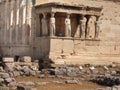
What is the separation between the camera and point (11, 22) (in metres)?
26.5

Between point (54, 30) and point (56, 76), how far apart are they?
4444 millimetres

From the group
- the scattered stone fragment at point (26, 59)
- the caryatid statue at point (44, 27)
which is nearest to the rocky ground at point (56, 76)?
the scattered stone fragment at point (26, 59)

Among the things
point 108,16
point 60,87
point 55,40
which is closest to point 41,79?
point 60,87

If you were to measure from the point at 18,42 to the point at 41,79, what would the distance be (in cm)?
682

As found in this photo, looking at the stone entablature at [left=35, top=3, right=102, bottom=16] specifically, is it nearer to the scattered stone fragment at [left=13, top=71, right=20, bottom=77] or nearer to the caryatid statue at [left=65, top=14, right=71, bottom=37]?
the caryatid statue at [left=65, top=14, right=71, bottom=37]

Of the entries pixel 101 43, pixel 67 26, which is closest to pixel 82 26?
pixel 67 26

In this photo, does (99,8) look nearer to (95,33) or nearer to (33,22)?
(95,33)

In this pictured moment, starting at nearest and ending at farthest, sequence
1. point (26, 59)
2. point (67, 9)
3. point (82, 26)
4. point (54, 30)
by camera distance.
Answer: point (26, 59) < point (54, 30) < point (67, 9) < point (82, 26)

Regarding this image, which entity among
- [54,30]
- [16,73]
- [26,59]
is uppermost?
[54,30]

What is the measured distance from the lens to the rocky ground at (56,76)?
1712cm

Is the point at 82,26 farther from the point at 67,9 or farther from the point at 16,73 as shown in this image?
the point at 16,73

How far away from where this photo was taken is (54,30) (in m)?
24.0

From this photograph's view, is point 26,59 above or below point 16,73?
above

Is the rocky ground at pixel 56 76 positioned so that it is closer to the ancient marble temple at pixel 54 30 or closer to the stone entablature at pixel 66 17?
the ancient marble temple at pixel 54 30
